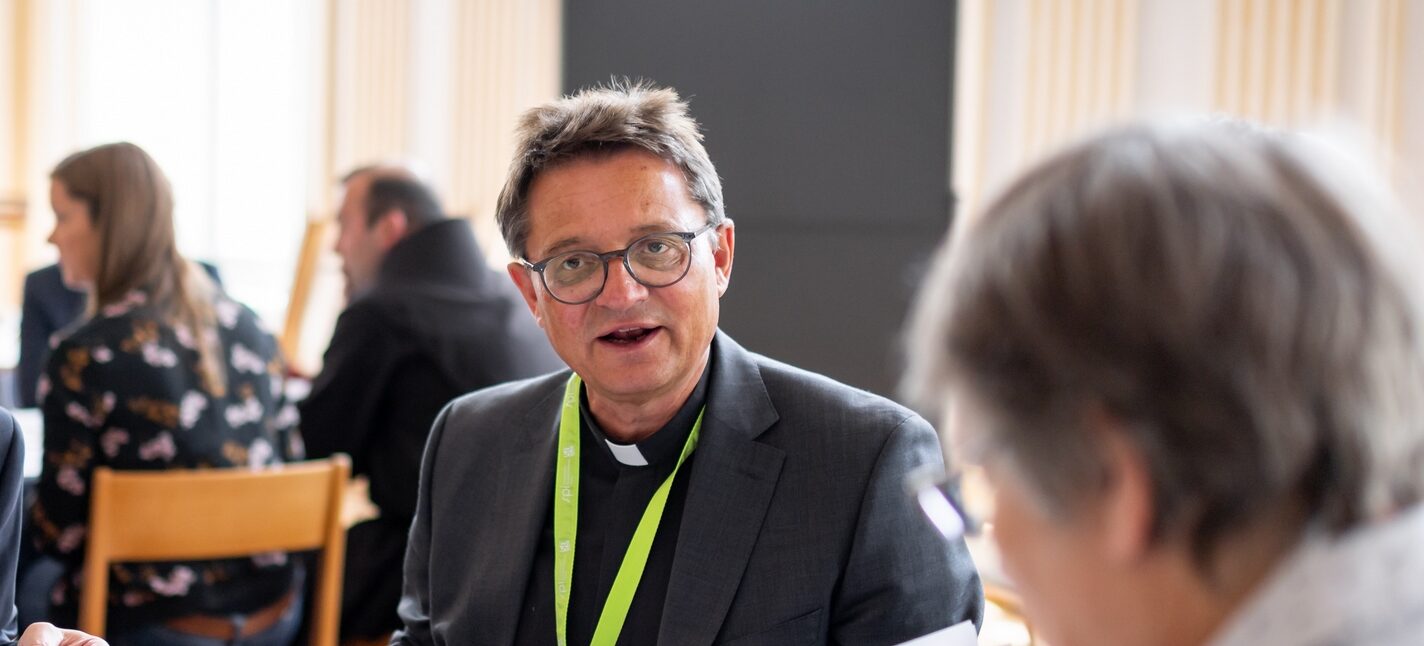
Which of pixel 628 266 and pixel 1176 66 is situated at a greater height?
pixel 1176 66

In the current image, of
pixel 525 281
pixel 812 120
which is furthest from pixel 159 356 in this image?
pixel 812 120

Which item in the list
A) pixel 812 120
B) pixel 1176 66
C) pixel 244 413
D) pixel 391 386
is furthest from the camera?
pixel 1176 66

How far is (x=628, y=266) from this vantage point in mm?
1713

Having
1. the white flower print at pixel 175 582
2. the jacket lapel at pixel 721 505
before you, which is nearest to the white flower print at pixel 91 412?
the white flower print at pixel 175 582

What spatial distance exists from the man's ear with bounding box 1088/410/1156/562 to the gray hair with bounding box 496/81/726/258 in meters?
1.06

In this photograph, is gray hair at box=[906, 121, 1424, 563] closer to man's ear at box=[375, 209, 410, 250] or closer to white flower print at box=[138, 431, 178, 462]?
white flower print at box=[138, 431, 178, 462]

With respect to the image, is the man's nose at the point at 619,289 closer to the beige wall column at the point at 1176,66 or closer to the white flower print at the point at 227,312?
the white flower print at the point at 227,312

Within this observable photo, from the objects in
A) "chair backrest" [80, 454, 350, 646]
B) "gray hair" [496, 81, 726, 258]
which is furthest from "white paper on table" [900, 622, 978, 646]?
"chair backrest" [80, 454, 350, 646]

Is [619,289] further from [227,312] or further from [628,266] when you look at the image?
[227,312]

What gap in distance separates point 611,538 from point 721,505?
0.17 meters

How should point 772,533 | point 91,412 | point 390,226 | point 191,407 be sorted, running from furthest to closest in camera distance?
point 390,226 → point 191,407 → point 91,412 → point 772,533

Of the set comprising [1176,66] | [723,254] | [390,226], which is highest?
[1176,66]

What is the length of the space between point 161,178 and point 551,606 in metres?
1.95

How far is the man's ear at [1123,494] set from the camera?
0.76 meters
